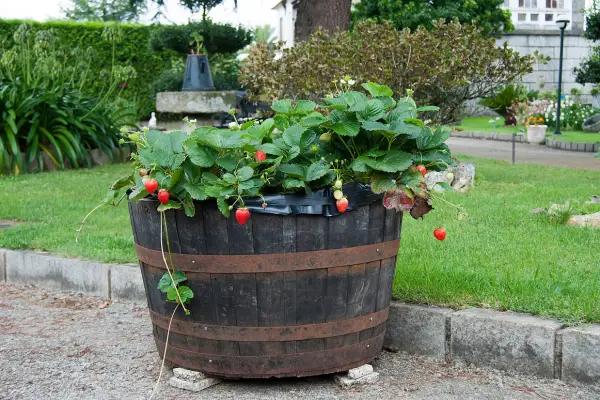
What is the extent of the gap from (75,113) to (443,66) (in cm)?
568

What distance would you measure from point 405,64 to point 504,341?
15.1ft

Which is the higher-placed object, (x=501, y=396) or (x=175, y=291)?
(x=175, y=291)

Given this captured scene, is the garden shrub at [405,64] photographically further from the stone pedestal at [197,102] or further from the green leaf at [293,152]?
the green leaf at [293,152]

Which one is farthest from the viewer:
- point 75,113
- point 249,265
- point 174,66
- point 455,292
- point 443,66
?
point 174,66

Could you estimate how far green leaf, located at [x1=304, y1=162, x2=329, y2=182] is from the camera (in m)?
2.89

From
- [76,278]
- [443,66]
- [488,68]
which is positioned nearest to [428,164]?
[76,278]

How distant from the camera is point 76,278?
466 cm

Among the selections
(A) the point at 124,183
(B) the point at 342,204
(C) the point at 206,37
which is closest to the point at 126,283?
(A) the point at 124,183

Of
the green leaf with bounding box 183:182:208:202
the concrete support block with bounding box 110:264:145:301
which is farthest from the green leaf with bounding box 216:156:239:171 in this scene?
the concrete support block with bounding box 110:264:145:301

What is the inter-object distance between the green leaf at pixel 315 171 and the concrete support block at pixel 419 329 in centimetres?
90

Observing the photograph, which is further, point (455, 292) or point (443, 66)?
point (443, 66)

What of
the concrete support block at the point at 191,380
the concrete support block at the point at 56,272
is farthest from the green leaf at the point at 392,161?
the concrete support block at the point at 56,272

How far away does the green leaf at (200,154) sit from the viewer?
2902mm

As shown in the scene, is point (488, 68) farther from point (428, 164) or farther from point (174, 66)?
point (174, 66)
